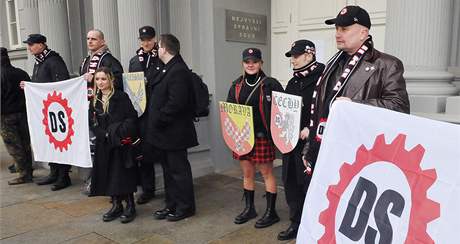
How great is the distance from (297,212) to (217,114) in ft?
9.10

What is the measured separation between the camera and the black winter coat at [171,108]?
13.9ft

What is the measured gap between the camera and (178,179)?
14.7ft

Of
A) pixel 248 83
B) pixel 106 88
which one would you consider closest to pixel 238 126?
pixel 248 83

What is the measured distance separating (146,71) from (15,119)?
2.45 meters

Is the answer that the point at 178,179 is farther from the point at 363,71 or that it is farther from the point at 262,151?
the point at 363,71

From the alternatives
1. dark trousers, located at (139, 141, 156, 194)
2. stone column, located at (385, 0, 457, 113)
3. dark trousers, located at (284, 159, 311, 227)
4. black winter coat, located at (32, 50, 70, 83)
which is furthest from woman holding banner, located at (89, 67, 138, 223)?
stone column, located at (385, 0, 457, 113)

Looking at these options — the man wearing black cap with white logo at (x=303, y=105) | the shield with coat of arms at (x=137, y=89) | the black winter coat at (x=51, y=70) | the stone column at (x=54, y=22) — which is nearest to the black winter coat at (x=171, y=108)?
the shield with coat of arms at (x=137, y=89)

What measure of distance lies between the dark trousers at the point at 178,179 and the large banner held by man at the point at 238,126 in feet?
1.95

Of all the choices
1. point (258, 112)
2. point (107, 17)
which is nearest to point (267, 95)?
point (258, 112)

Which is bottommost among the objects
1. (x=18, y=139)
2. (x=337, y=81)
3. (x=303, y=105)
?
(x=18, y=139)

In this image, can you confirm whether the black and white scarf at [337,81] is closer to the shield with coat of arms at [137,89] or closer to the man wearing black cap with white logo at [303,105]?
the man wearing black cap with white logo at [303,105]

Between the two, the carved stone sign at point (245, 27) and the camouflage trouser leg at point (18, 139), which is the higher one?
the carved stone sign at point (245, 27)

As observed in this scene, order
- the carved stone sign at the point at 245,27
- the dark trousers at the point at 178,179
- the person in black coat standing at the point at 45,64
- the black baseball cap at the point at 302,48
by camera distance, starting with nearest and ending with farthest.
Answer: the black baseball cap at the point at 302,48 < the dark trousers at the point at 178,179 < the person in black coat standing at the point at 45,64 < the carved stone sign at the point at 245,27

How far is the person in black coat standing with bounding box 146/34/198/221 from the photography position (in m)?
4.25
